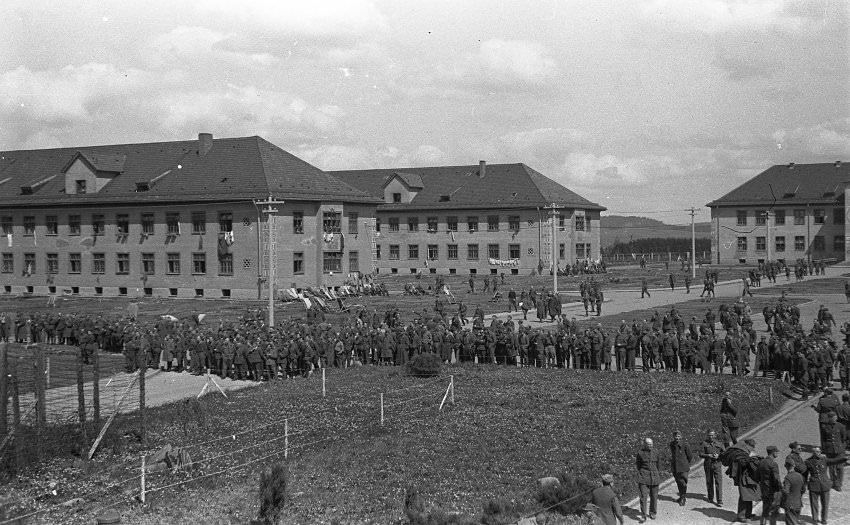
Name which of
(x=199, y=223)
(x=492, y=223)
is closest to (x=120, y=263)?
(x=199, y=223)

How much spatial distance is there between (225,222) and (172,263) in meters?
5.24

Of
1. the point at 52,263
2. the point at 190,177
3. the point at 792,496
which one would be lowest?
the point at 792,496

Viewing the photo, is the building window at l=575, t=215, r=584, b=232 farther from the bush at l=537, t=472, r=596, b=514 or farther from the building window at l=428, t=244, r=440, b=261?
the bush at l=537, t=472, r=596, b=514

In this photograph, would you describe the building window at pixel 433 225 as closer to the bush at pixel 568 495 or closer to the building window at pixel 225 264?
the building window at pixel 225 264

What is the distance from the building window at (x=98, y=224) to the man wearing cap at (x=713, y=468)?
178 feet

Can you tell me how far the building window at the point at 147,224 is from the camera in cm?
6153

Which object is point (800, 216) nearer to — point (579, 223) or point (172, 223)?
point (579, 223)

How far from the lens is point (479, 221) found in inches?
3287

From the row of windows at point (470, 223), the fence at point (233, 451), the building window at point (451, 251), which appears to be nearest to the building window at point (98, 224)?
the row of windows at point (470, 223)

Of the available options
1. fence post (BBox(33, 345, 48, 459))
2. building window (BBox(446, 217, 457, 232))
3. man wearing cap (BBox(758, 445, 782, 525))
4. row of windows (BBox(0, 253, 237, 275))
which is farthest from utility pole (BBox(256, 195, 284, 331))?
building window (BBox(446, 217, 457, 232))

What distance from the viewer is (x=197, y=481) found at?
1783 cm

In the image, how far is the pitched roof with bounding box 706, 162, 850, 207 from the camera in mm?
89250

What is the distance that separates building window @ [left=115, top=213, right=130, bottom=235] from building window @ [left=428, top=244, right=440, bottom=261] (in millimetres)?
31292

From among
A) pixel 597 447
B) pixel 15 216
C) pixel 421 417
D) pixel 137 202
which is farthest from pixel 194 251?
pixel 597 447
